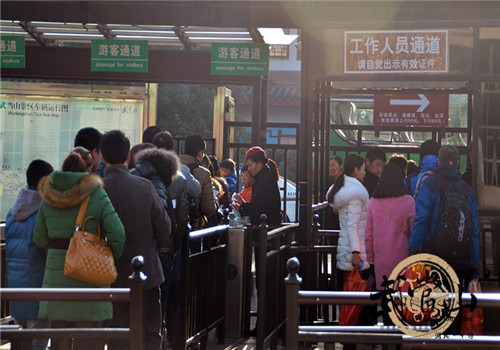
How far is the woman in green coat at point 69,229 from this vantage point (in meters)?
5.52

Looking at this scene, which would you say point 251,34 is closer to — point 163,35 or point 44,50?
point 163,35

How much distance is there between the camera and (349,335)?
4129 millimetres

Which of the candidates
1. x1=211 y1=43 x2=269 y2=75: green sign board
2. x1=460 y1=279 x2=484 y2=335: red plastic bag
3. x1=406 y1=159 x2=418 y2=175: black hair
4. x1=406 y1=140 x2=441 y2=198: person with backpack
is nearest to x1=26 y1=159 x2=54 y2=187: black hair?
x1=460 y1=279 x2=484 y2=335: red plastic bag

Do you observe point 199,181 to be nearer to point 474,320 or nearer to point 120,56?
point 474,320

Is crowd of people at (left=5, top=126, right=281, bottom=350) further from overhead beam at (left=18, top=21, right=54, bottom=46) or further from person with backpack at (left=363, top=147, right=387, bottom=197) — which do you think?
overhead beam at (left=18, top=21, right=54, bottom=46)

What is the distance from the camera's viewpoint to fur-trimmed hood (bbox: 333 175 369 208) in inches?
310

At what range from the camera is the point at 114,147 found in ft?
19.6

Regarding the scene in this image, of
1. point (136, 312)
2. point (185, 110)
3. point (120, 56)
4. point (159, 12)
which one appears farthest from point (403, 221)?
point (185, 110)

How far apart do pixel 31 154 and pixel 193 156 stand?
822cm

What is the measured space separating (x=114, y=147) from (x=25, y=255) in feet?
3.33

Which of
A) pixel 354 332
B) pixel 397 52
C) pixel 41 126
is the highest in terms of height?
pixel 397 52

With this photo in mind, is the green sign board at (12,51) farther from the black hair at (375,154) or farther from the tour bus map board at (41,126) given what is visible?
the black hair at (375,154)

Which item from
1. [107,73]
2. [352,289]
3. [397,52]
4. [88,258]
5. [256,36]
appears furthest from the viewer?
[107,73]

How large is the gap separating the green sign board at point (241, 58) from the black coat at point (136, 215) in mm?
8660
